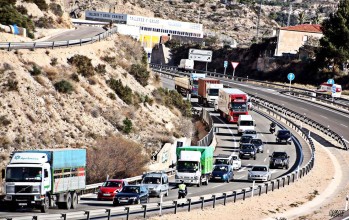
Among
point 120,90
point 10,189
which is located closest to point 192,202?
point 10,189

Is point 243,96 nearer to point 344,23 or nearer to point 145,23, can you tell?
point 344,23

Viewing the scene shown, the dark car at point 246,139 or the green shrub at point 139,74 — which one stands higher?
the green shrub at point 139,74

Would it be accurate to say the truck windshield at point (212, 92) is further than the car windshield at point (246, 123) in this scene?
Yes

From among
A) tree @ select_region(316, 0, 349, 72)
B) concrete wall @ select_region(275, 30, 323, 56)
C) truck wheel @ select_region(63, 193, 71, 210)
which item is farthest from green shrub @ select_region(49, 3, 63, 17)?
truck wheel @ select_region(63, 193, 71, 210)

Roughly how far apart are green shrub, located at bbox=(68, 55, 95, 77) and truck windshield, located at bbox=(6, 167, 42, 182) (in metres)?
41.9

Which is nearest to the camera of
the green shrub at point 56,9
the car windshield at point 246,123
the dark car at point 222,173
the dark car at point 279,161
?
the dark car at point 222,173

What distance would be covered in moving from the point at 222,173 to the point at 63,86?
1981cm

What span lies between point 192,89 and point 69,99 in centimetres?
4335

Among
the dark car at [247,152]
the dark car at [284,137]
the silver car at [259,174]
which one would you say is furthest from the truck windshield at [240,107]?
the silver car at [259,174]

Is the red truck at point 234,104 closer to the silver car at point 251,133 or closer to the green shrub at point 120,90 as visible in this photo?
the silver car at point 251,133

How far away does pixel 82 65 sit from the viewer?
279 ft

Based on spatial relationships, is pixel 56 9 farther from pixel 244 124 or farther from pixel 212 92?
pixel 244 124

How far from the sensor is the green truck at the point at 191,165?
200 ft

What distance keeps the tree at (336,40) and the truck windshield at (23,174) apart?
10941cm
